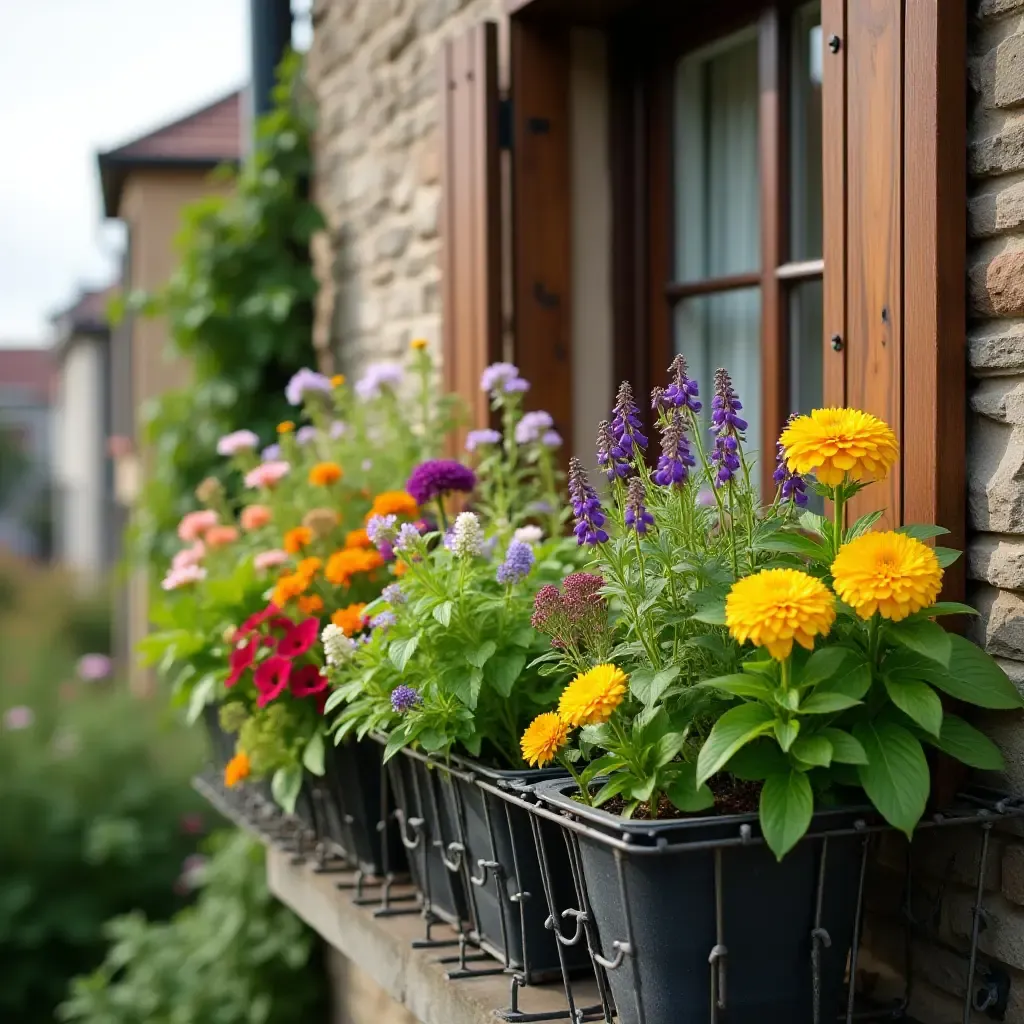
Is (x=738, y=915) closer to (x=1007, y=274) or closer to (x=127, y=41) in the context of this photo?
(x=1007, y=274)

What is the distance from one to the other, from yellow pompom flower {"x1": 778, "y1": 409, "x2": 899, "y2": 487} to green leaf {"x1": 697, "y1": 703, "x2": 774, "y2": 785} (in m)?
0.32

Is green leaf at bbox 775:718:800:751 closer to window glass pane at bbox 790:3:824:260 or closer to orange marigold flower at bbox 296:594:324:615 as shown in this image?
orange marigold flower at bbox 296:594:324:615

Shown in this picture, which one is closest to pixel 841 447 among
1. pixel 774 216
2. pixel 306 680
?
pixel 774 216

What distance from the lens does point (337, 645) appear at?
7.55 feet

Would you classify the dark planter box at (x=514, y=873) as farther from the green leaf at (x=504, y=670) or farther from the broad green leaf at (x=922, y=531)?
the broad green leaf at (x=922, y=531)

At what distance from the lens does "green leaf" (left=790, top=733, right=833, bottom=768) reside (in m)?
1.63

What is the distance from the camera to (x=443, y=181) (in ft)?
11.3

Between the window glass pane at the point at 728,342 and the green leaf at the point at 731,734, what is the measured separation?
1.33m

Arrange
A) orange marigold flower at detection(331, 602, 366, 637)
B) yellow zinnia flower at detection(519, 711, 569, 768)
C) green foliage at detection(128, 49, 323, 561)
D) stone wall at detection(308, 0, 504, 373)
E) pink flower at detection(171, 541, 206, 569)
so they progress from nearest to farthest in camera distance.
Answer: yellow zinnia flower at detection(519, 711, 569, 768)
orange marigold flower at detection(331, 602, 366, 637)
pink flower at detection(171, 541, 206, 569)
stone wall at detection(308, 0, 504, 373)
green foliage at detection(128, 49, 323, 561)

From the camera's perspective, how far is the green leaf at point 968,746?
177cm

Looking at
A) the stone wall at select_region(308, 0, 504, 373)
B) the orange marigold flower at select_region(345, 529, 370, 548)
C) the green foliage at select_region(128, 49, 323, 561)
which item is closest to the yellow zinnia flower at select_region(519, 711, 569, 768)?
the orange marigold flower at select_region(345, 529, 370, 548)

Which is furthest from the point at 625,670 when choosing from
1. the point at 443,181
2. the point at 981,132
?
the point at 443,181

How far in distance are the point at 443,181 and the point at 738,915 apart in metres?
2.25

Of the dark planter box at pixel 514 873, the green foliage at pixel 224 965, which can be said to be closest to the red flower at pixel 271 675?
the dark planter box at pixel 514 873
